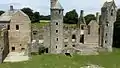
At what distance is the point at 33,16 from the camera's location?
112438 millimetres

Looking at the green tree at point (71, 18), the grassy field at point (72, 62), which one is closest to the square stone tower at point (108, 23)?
the grassy field at point (72, 62)

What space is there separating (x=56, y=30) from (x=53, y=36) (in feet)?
4.19

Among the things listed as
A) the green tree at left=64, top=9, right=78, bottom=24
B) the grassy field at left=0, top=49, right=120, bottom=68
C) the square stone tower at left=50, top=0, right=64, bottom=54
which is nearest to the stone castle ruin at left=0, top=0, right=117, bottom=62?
the square stone tower at left=50, top=0, right=64, bottom=54

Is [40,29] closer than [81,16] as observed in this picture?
Yes

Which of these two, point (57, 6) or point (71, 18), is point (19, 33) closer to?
point (57, 6)

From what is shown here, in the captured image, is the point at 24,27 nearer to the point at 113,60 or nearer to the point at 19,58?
the point at 19,58

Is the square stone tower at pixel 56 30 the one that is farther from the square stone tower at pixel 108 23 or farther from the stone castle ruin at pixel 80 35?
the square stone tower at pixel 108 23

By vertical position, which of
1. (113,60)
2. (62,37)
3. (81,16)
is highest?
(81,16)

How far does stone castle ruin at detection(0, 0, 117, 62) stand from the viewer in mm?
50381

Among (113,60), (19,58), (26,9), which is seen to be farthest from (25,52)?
(26,9)

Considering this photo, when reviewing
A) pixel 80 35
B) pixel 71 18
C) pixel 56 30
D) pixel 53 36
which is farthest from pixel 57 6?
pixel 71 18

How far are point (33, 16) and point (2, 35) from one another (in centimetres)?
6688

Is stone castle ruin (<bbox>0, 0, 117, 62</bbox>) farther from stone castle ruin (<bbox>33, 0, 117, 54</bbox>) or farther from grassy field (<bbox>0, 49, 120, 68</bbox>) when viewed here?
grassy field (<bbox>0, 49, 120, 68</bbox>)

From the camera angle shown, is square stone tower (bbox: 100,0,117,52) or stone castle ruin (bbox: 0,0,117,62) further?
square stone tower (bbox: 100,0,117,52)
